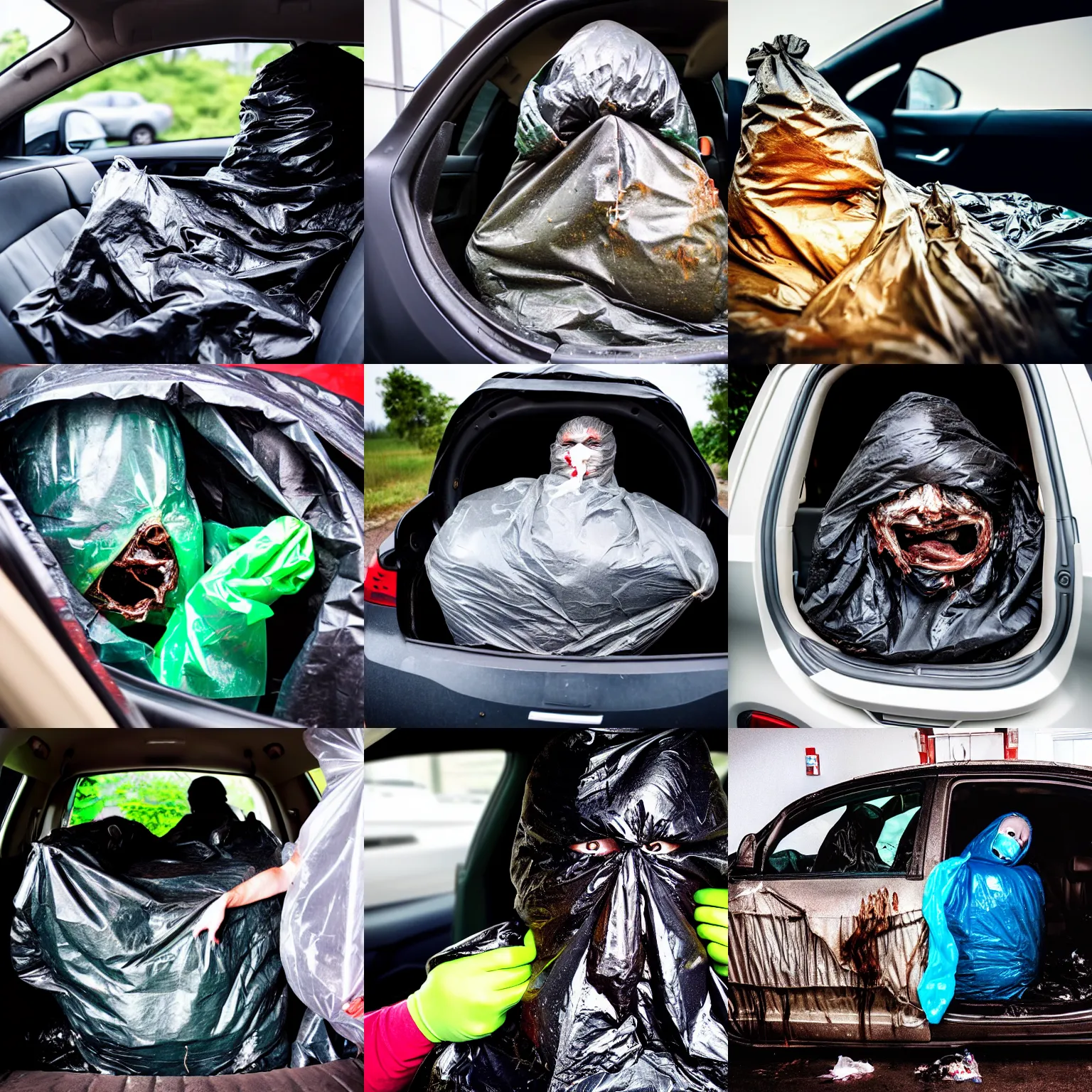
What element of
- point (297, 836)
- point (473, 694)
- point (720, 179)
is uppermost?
point (720, 179)

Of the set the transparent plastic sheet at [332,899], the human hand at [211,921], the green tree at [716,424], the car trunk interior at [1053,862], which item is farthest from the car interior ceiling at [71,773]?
the car trunk interior at [1053,862]

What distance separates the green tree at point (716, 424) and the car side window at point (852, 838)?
0.79m

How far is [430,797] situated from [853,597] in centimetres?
112

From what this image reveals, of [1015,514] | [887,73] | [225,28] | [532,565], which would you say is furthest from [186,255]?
[1015,514]

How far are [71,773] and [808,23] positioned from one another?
7.80ft

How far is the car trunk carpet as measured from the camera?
7.11 feet

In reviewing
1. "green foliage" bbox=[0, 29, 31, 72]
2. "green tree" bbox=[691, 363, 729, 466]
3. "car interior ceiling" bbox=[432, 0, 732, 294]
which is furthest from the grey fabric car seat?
"green tree" bbox=[691, 363, 729, 466]

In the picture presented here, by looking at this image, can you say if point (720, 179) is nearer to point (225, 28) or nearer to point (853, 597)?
point (853, 597)

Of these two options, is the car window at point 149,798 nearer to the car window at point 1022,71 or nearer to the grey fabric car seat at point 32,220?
the grey fabric car seat at point 32,220

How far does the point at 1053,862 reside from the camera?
7.18ft

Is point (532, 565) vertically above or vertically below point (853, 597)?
above

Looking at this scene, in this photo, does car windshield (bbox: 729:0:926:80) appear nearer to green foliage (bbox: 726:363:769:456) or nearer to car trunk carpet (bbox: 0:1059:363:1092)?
green foliage (bbox: 726:363:769:456)

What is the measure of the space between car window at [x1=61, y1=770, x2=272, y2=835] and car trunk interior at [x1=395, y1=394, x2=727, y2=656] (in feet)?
2.25

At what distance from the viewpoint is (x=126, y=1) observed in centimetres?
215
